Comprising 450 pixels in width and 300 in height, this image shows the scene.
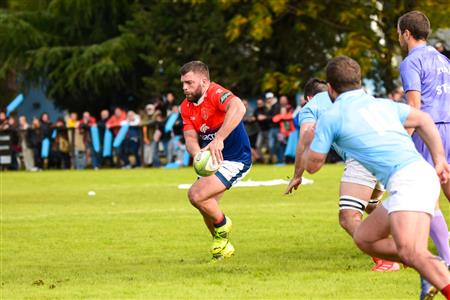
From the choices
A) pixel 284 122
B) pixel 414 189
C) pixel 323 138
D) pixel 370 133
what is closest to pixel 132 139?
pixel 284 122

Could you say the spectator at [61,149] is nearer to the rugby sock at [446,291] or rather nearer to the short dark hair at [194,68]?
the short dark hair at [194,68]

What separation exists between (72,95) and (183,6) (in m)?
6.67

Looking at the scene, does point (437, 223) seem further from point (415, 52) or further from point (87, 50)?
point (87, 50)

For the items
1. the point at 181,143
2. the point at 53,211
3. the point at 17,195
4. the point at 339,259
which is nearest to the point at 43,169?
the point at 181,143

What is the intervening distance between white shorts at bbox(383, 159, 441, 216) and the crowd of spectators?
2475cm

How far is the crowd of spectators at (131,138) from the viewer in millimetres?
36812

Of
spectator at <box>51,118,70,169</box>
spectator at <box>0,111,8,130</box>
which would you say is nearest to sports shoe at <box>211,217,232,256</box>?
spectator at <box>51,118,70,169</box>

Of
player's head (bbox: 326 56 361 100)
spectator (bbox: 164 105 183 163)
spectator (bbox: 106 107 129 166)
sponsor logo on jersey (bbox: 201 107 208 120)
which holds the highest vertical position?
player's head (bbox: 326 56 361 100)

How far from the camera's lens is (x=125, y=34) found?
48.1 m

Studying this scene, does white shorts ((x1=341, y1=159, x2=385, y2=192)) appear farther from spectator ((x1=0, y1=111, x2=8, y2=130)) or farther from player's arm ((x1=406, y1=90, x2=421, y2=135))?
spectator ((x1=0, y1=111, x2=8, y2=130))

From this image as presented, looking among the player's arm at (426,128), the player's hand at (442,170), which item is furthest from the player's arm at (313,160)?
the player's hand at (442,170)

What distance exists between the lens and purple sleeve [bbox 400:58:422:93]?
11555mm

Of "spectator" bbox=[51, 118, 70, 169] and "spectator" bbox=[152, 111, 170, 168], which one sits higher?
"spectator" bbox=[152, 111, 170, 168]

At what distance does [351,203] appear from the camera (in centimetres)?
1096
